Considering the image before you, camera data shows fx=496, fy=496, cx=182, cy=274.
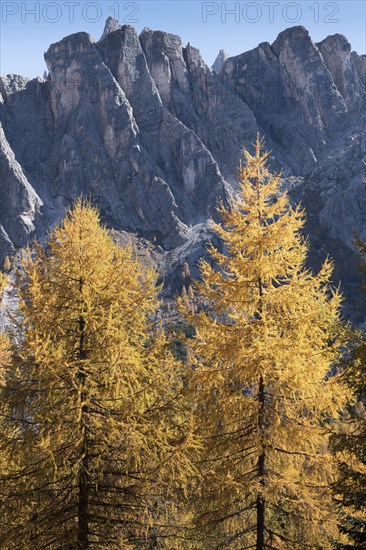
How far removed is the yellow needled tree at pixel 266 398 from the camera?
30.6 ft

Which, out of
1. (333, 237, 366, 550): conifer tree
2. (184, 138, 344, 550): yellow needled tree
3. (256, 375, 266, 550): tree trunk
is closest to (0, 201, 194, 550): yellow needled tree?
(184, 138, 344, 550): yellow needled tree

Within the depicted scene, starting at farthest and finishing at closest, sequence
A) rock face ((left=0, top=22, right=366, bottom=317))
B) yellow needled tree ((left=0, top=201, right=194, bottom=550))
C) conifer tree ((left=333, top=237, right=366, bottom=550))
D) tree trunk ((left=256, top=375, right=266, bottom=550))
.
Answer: rock face ((left=0, top=22, right=366, bottom=317)), tree trunk ((left=256, top=375, right=266, bottom=550)), yellow needled tree ((left=0, top=201, right=194, bottom=550)), conifer tree ((left=333, top=237, right=366, bottom=550))

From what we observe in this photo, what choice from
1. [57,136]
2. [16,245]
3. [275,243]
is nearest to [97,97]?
[57,136]

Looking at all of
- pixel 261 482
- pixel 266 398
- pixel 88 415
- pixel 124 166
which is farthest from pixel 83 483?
pixel 124 166

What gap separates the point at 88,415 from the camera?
823 cm

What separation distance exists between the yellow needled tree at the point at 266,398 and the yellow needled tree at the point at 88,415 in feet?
3.21

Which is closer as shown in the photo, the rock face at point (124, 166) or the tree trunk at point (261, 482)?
the tree trunk at point (261, 482)

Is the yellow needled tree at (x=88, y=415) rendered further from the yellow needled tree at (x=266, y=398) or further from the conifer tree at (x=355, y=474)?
the conifer tree at (x=355, y=474)

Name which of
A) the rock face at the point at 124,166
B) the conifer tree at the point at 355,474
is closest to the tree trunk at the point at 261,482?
the conifer tree at the point at 355,474

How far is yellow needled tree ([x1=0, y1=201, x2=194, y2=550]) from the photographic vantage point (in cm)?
813

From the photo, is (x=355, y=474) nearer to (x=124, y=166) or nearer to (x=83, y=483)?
(x=83, y=483)

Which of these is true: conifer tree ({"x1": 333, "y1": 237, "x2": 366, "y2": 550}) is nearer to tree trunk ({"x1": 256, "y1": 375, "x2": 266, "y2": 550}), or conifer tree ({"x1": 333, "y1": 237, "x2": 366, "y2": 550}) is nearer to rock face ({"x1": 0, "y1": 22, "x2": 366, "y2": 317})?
tree trunk ({"x1": 256, "y1": 375, "x2": 266, "y2": 550})

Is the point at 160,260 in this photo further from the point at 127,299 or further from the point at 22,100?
the point at 127,299

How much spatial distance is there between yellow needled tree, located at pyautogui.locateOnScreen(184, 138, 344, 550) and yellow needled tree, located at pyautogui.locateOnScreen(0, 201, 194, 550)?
0.98 m
